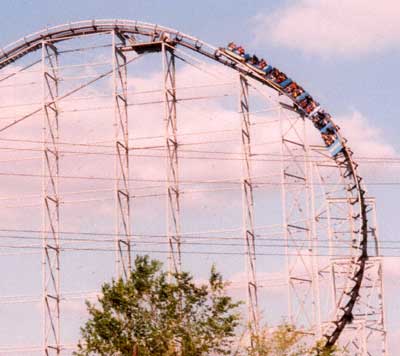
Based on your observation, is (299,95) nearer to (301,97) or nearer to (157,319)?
(301,97)

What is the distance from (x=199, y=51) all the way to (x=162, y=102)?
2811 mm

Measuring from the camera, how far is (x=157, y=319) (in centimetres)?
3638

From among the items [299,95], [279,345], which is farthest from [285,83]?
[279,345]

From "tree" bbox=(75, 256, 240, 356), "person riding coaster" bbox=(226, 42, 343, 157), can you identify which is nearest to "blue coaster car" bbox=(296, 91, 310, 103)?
"person riding coaster" bbox=(226, 42, 343, 157)

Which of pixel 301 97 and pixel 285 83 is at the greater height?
pixel 285 83

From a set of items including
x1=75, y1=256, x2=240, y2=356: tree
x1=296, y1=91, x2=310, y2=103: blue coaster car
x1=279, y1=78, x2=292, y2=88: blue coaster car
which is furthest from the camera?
x1=279, y1=78, x2=292, y2=88: blue coaster car

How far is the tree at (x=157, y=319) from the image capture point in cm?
3528

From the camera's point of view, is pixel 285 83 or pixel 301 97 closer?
pixel 301 97

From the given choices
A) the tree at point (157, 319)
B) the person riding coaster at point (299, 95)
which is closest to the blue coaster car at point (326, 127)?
the person riding coaster at point (299, 95)

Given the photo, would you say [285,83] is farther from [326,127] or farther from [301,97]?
[326,127]

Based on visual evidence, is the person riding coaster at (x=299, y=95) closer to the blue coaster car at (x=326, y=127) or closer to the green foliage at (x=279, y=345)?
the blue coaster car at (x=326, y=127)

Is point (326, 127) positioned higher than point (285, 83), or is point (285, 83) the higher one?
point (285, 83)

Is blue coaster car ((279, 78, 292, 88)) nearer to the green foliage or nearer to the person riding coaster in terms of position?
the person riding coaster

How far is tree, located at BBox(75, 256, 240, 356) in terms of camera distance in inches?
1389
